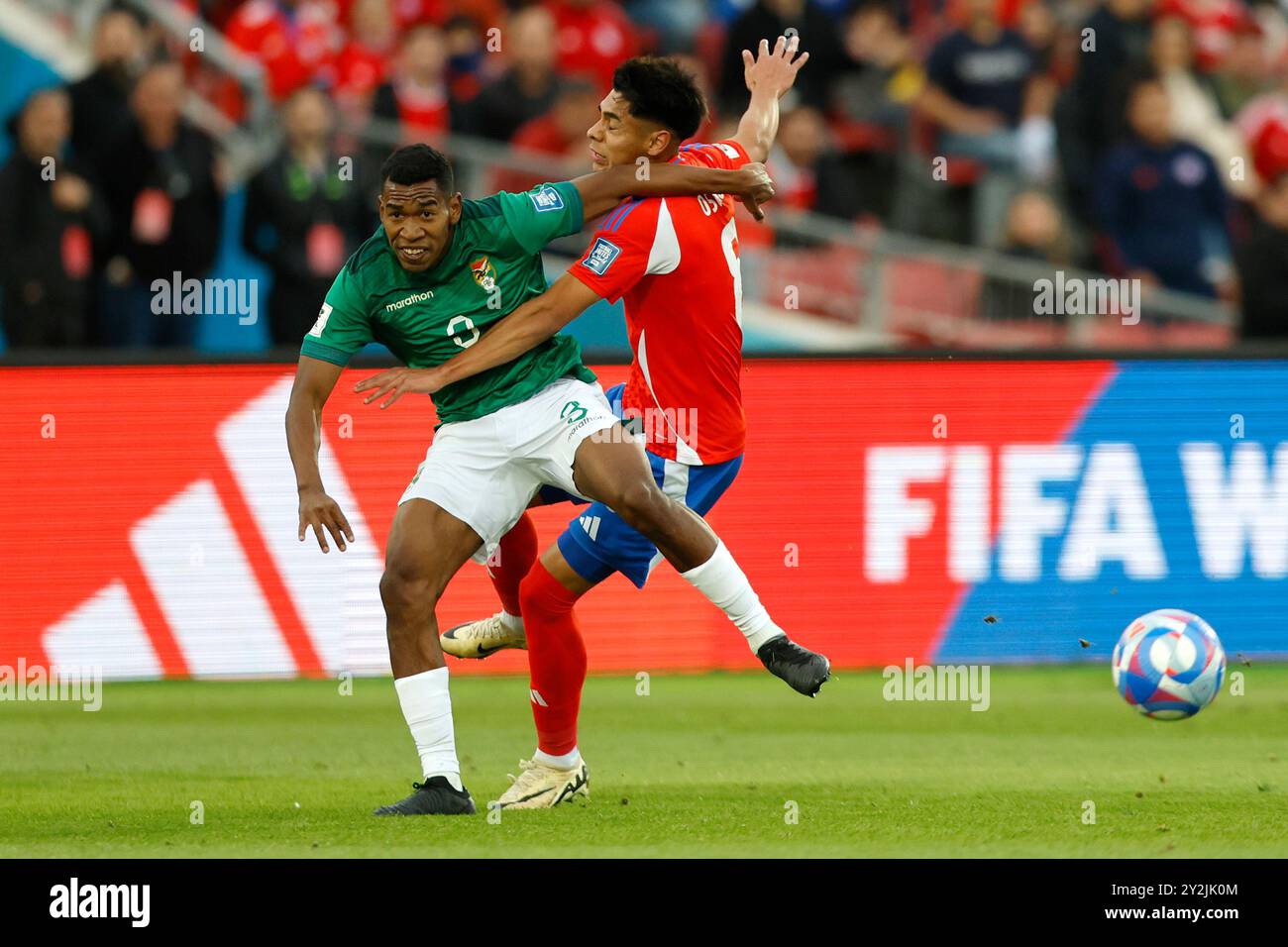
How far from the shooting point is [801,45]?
15305mm

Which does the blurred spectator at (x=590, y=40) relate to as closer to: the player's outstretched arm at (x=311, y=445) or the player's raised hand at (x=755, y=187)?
the player's raised hand at (x=755, y=187)

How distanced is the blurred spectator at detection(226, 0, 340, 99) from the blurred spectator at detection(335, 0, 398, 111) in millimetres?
113

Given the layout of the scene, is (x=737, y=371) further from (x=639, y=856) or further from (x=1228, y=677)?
(x=1228, y=677)

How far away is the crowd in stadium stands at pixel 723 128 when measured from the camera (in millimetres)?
13094

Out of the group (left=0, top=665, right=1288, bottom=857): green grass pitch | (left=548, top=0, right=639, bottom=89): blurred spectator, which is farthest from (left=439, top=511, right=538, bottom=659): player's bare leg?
(left=548, top=0, right=639, bottom=89): blurred spectator

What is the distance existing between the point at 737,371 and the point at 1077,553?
401 cm

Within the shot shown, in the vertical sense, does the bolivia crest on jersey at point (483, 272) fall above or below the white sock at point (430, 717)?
above

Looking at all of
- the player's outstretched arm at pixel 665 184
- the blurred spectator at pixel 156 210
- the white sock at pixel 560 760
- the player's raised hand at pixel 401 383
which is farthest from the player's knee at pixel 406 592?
the blurred spectator at pixel 156 210

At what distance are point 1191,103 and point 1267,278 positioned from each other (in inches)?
122

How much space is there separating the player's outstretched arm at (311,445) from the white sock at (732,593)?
48.3 inches

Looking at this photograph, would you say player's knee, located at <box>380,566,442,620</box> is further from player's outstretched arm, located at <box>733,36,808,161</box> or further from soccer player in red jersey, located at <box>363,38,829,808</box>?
player's outstretched arm, located at <box>733,36,808,161</box>

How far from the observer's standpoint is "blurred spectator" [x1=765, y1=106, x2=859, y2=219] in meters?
14.4

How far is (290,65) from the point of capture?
49.0 ft

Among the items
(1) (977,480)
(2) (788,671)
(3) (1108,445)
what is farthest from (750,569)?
(2) (788,671)
